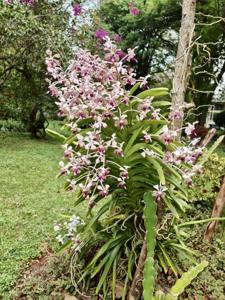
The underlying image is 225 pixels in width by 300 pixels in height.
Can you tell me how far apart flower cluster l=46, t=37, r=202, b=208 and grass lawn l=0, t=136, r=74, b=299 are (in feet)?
3.08

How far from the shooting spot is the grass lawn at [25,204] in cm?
Answer: 258

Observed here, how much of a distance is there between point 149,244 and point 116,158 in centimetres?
52

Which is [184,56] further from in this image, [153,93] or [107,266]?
[107,266]

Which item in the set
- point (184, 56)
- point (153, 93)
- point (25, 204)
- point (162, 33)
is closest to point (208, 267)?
point (153, 93)

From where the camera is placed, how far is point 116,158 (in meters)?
2.00

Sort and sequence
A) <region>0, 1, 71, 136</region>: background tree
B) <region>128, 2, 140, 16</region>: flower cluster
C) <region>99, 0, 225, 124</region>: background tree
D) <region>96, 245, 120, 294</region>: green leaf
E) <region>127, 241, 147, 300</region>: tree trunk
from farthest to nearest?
<region>99, 0, 225, 124</region>: background tree < <region>128, 2, 140, 16</region>: flower cluster < <region>0, 1, 71, 136</region>: background tree < <region>96, 245, 120, 294</region>: green leaf < <region>127, 241, 147, 300</region>: tree trunk

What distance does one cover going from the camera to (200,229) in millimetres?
2820

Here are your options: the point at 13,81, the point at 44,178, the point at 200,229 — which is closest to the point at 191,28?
the point at 200,229

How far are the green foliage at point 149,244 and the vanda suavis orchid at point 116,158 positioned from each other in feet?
0.22

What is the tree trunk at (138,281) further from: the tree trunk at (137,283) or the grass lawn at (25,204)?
the grass lawn at (25,204)

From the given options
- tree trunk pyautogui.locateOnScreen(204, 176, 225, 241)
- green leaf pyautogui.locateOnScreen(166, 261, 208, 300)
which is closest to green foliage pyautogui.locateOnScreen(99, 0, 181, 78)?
tree trunk pyautogui.locateOnScreen(204, 176, 225, 241)

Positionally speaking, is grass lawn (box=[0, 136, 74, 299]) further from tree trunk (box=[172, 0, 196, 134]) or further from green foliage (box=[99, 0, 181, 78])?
green foliage (box=[99, 0, 181, 78])

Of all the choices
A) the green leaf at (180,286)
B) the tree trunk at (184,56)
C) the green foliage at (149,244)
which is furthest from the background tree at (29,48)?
the green leaf at (180,286)

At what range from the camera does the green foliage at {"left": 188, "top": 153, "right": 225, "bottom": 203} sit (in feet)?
10.4
